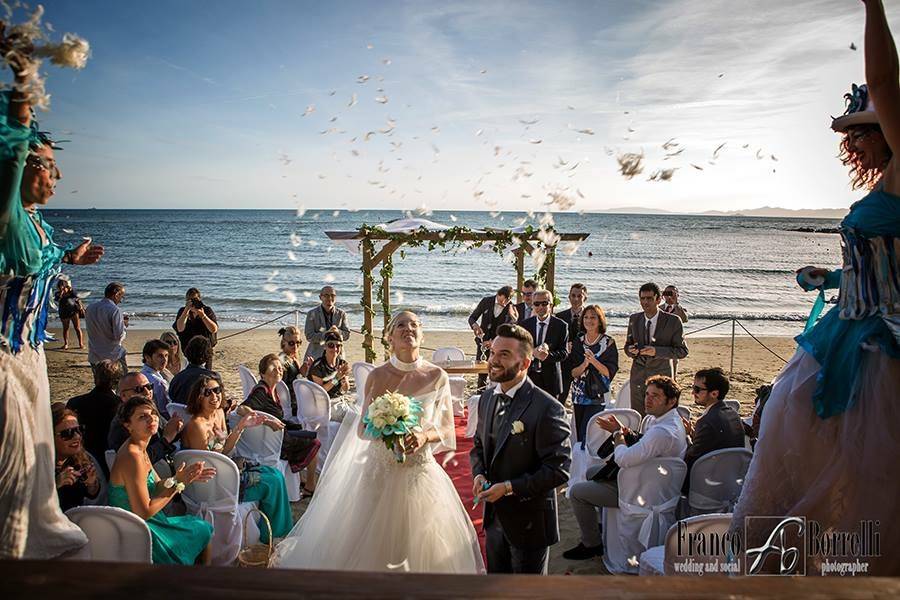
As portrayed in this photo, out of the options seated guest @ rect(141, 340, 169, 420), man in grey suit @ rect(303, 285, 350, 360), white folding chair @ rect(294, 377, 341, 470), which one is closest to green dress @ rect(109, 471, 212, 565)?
seated guest @ rect(141, 340, 169, 420)

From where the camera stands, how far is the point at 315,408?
6754 mm

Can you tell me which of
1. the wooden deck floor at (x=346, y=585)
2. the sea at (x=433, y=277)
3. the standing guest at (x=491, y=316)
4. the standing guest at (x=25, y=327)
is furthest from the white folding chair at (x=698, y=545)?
the sea at (x=433, y=277)

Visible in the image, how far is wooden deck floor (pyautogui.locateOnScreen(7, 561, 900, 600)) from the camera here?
835mm

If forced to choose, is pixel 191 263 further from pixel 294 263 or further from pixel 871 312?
pixel 871 312

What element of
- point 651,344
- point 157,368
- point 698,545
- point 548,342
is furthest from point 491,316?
point 698,545

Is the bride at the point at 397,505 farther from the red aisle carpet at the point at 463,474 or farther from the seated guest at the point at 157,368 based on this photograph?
the seated guest at the point at 157,368

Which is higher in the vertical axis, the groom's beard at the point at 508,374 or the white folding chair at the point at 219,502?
the groom's beard at the point at 508,374

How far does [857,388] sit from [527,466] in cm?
184

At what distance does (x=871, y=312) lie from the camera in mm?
1983

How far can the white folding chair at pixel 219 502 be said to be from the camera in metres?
4.45

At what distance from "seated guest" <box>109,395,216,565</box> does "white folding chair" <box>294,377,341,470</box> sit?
264 centimetres

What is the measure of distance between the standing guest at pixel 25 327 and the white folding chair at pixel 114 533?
145 cm

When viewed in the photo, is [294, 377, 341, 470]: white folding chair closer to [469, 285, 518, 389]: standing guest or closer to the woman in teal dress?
[469, 285, 518, 389]: standing guest

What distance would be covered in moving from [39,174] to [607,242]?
58700 millimetres
